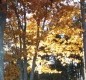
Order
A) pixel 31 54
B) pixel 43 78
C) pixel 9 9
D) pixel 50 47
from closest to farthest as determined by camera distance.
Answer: pixel 9 9 < pixel 31 54 < pixel 50 47 < pixel 43 78

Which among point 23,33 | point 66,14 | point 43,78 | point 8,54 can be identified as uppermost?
point 66,14

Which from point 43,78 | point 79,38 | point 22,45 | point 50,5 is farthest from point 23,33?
point 43,78

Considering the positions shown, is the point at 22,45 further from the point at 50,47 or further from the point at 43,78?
the point at 43,78

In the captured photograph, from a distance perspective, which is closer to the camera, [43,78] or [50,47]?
[50,47]

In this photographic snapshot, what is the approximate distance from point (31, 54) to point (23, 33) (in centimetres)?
137

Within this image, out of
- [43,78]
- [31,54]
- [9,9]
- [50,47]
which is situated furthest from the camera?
[43,78]

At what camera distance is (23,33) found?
44.2 feet

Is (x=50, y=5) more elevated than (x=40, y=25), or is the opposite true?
(x=50, y=5)

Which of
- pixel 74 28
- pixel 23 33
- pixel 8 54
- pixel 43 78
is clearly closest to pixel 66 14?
pixel 74 28

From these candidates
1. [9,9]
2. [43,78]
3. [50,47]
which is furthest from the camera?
[43,78]

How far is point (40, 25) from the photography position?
45.4 ft

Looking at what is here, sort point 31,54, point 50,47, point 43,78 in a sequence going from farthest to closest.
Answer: point 43,78 < point 50,47 < point 31,54

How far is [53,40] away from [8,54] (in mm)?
2713

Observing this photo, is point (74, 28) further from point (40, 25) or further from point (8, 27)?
point (8, 27)
